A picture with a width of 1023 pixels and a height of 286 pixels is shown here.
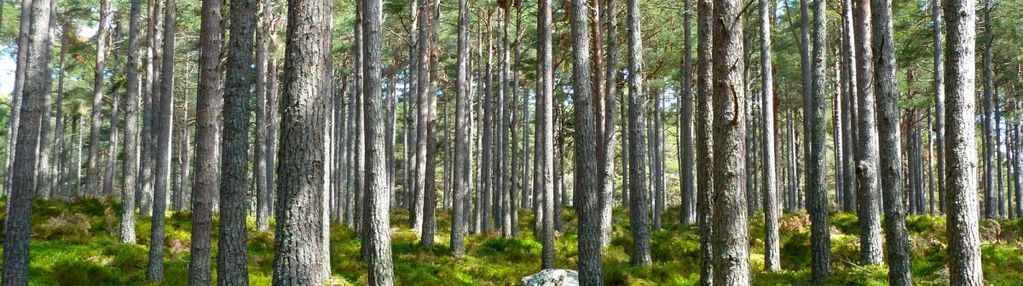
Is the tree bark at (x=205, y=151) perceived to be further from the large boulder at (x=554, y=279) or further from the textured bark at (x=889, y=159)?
the textured bark at (x=889, y=159)

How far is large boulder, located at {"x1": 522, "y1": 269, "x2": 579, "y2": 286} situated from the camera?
11461 millimetres

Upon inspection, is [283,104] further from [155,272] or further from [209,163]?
[155,272]

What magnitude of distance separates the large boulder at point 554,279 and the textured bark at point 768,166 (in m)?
4.01

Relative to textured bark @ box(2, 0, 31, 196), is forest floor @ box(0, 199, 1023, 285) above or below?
below

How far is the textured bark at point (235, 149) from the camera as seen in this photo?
8492mm

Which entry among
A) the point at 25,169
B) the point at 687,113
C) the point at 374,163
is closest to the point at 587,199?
the point at 374,163

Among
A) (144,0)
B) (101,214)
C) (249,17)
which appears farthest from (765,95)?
(144,0)

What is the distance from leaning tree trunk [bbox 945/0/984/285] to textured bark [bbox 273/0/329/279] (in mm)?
6202

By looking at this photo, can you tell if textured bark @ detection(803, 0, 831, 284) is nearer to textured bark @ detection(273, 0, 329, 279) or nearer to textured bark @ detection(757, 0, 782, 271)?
textured bark @ detection(757, 0, 782, 271)

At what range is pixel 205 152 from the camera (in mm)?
8883

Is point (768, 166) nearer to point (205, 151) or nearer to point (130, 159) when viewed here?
point (205, 151)

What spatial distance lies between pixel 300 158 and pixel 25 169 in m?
5.71

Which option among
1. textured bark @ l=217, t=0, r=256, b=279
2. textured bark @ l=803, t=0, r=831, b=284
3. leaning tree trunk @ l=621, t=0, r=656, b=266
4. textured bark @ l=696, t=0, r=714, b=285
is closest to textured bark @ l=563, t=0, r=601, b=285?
textured bark @ l=696, t=0, r=714, b=285

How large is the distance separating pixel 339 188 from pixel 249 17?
19.2m
